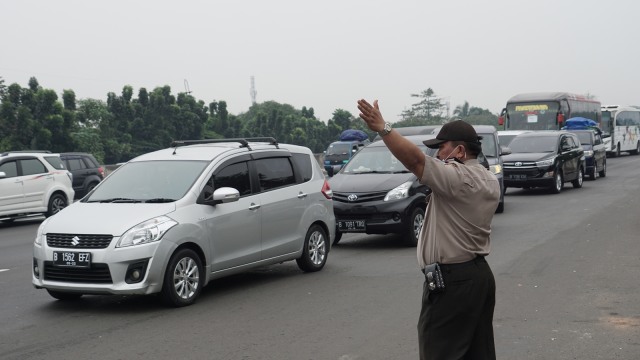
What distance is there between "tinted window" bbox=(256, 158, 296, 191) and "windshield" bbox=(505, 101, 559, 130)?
27.4 meters

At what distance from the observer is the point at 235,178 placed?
32.0 ft

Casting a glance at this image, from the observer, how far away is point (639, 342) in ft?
22.4

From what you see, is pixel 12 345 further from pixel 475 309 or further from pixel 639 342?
pixel 639 342

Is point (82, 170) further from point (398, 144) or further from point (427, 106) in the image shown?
point (427, 106)

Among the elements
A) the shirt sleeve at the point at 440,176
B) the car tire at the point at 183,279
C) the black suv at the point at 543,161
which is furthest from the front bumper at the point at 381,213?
the black suv at the point at 543,161

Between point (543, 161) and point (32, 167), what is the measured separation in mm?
13980

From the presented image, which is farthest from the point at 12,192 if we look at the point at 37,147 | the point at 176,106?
the point at 176,106

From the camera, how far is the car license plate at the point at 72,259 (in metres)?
8.15

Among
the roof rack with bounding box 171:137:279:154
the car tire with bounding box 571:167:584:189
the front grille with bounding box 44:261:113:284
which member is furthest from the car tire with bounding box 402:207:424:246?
the car tire with bounding box 571:167:584:189

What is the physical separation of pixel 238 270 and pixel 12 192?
38.5 feet

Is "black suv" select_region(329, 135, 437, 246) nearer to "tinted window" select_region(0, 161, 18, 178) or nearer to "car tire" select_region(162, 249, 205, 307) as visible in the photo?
"car tire" select_region(162, 249, 205, 307)

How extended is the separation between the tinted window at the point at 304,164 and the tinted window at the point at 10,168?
433 inches

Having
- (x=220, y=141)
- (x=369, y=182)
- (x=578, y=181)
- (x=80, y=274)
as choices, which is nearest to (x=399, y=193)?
(x=369, y=182)

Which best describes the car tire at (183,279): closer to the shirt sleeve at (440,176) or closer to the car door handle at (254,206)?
the car door handle at (254,206)
